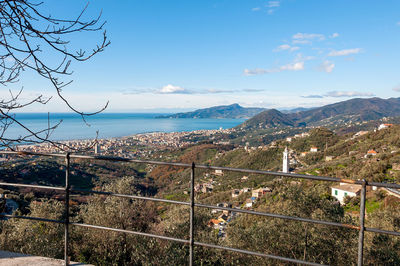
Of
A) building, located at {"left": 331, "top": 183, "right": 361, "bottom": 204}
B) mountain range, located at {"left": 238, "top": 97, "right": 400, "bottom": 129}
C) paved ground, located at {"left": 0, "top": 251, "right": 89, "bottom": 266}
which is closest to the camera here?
paved ground, located at {"left": 0, "top": 251, "right": 89, "bottom": 266}

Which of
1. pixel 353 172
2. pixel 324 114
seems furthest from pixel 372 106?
pixel 353 172

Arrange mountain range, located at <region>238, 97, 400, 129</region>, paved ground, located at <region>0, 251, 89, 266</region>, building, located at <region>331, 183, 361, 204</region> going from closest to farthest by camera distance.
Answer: paved ground, located at <region>0, 251, 89, 266</region> → building, located at <region>331, 183, 361, 204</region> → mountain range, located at <region>238, 97, 400, 129</region>

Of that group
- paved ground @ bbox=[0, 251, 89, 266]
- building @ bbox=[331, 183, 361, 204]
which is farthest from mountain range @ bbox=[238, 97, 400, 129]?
paved ground @ bbox=[0, 251, 89, 266]

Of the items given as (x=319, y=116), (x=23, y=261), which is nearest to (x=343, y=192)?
(x=23, y=261)

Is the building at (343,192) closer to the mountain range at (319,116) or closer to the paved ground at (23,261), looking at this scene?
the paved ground at (23,261)

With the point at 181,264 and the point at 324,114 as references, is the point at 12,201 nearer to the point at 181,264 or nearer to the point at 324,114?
the point at 181,264

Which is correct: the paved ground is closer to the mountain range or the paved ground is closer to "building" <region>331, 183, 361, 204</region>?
"building" <region>331, 183, 361, 204</region>

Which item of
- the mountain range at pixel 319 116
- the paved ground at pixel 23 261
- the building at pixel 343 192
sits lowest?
the building at pixel 343 192

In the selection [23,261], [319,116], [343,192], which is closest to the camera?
[23,261]

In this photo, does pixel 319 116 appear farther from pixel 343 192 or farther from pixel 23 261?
pixel 23 261

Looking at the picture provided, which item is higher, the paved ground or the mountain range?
the mountain range

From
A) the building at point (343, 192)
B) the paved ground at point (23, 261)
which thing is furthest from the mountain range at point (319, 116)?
the paved ground at point (23, 261)

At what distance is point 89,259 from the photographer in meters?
4.96

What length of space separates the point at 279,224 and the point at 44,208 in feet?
23.2
